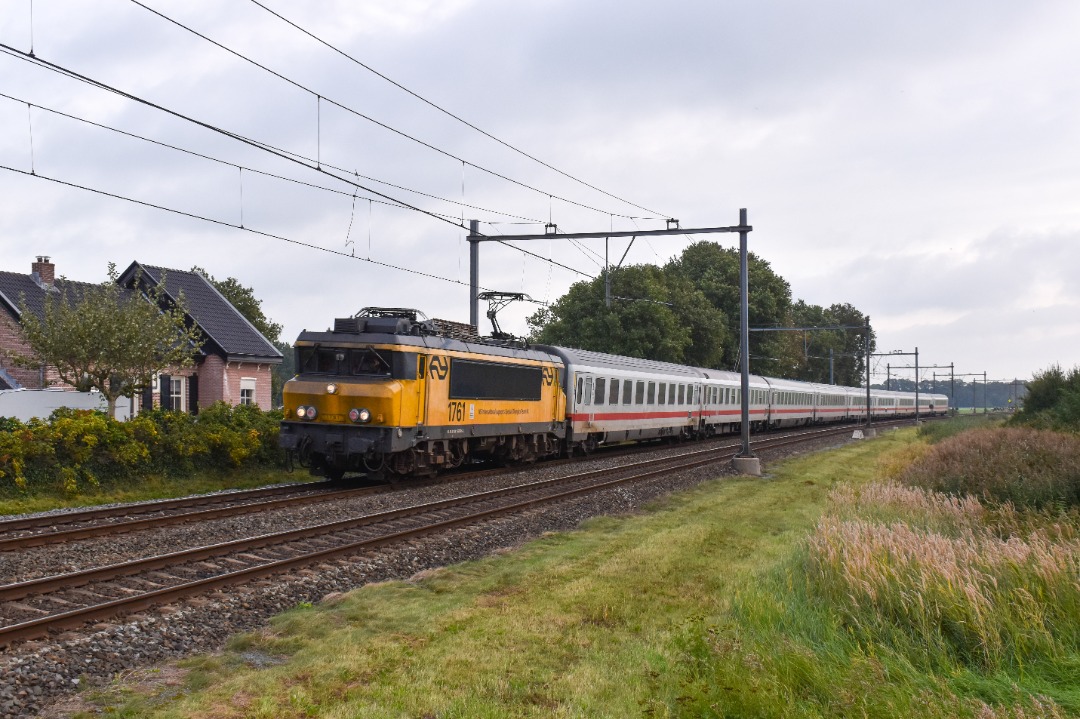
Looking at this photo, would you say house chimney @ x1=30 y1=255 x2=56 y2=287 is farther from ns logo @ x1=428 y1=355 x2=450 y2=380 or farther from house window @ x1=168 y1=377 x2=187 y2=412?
ns logo @ x1=428 y1=355 x2=450 y2=380

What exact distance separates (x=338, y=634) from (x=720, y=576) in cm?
463

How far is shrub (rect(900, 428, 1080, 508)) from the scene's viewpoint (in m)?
14.5

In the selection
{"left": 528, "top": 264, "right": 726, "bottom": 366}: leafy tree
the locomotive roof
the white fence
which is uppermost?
{"left": 528, "top": 264, "right": 726, "bottom": 366}: leafy tree

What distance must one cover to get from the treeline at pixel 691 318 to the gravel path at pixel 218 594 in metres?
28.2

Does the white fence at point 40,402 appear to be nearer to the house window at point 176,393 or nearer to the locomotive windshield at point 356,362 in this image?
the house window at point 176,393

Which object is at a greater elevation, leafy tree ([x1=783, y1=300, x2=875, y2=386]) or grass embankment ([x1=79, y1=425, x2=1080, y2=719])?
leafy tree ([x1=783, y1=300, x2=875, y2=386])

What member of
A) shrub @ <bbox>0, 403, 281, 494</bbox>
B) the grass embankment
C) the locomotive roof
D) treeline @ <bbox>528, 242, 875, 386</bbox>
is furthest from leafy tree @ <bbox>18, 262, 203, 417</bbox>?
Answer: treeline @ <bbox>528, 242, 875, 386</bbox>

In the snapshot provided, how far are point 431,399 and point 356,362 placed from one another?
1.85 m

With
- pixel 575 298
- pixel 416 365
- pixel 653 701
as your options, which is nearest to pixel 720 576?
pixel 653 701

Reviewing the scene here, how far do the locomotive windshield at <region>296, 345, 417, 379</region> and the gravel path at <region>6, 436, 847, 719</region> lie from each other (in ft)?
8.44

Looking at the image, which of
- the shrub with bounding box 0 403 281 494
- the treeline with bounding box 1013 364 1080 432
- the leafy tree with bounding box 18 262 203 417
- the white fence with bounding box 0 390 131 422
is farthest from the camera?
the treeline with bounding box 1013 364 1080 432

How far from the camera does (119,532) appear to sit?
519 inches

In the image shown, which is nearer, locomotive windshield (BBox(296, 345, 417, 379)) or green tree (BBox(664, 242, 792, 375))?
locomotive windshield (BBox(296, 345, 417, 379))

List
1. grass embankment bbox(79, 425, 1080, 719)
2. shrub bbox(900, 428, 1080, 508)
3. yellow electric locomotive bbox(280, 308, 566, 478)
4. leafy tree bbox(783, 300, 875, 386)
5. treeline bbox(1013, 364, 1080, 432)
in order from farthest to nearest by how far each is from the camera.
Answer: leafy tree bbox(783, 300, 875, 386) < treeline bbox(1013, 364, 1080, 432) < yellow electric locomotive bbox(280, 308, 566, 478) < shrub bbox(900, 428, 1080, 508) < grass embankment bbox(79, 425, 1080, 719)
